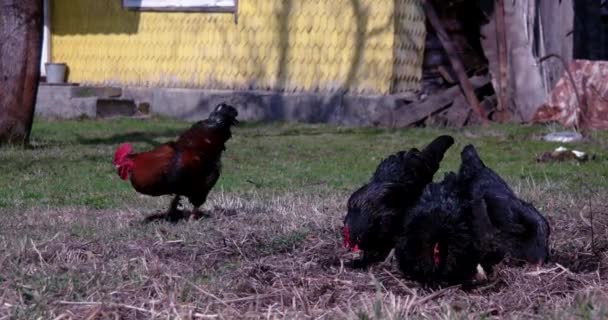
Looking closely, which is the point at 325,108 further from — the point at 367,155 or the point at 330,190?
the point at 330,190

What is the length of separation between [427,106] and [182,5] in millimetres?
4705

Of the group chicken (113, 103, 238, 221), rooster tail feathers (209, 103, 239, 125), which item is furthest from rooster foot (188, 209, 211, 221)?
rooster tail feathers (209, 103, 239, 125)

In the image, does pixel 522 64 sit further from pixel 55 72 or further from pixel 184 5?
pixel 55 72

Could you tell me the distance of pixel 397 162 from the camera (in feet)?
23.2

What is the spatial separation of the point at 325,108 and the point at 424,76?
1481 mm

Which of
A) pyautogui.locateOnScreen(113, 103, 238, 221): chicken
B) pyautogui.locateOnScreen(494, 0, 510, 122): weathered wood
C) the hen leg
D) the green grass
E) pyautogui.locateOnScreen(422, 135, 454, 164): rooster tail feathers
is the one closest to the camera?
the hen leg

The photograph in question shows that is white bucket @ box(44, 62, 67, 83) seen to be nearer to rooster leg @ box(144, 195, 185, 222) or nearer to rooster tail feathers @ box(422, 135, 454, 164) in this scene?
rooster leg @ box(144, 195, 185, 222)

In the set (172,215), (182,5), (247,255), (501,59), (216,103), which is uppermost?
(182,5)

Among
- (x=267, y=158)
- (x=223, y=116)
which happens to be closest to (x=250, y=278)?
(x=223, y=116)

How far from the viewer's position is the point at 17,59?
13.6m

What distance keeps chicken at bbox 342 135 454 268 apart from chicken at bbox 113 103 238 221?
1.95m

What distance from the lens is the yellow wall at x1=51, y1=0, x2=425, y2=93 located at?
1675 centimetres

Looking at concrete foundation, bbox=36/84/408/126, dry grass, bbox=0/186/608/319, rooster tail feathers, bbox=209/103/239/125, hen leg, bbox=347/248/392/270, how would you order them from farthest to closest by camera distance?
1. concrete foundation, bbox=36/84/408/126
2. rooster tail feathers, bbox=209/103/239/125
3. hen leg, bbox=347/248/392/270
4. dry grass, bbox=0/186/608/319

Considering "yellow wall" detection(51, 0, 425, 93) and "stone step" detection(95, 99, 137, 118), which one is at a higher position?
"yellow wall" detection(51, 0, 425, 93)
